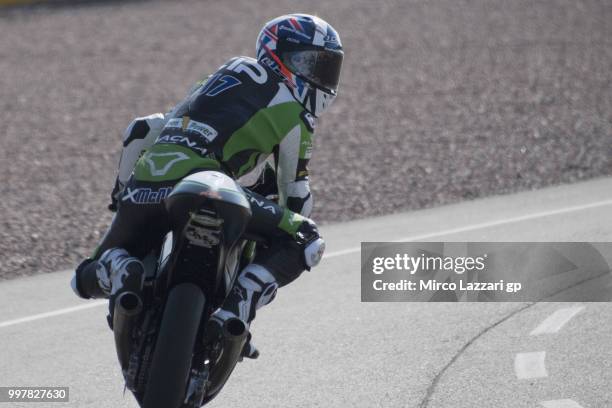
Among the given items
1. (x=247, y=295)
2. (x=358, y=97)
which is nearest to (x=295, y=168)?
(x=247, y=295)

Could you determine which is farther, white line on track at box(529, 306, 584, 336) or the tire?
white line on track at box(529, 306, 584, 336)

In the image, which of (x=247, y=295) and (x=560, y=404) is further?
(x=560, y=404)

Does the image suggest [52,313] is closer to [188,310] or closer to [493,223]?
[188,310]

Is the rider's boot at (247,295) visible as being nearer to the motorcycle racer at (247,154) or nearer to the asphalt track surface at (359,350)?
the motorcycle racer at (247,154)

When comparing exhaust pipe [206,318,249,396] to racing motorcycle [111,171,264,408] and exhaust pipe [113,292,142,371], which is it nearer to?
racing motorcycle [111,171,264,408]

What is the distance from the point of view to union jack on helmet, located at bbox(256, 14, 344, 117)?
5789 mm

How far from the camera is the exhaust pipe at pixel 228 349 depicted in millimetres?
4930

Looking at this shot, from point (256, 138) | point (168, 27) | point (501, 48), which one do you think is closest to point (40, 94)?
point (168, 27)

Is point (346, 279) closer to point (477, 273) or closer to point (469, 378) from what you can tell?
point (477, 273)

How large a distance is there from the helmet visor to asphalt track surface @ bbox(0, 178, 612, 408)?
1.69 m

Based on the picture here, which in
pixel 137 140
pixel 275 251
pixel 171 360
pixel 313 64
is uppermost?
pixel 313 64

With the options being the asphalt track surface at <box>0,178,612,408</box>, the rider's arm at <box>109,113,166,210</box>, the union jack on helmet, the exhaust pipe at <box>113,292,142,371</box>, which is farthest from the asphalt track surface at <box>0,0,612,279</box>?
the exhaust pipe at <box>113,292,142,371</box>

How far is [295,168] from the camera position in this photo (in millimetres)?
5551

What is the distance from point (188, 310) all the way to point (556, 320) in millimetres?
3277
